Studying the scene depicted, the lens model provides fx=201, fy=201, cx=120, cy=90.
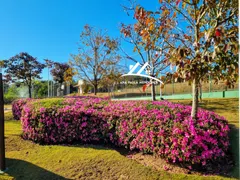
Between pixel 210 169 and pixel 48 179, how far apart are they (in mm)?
2690

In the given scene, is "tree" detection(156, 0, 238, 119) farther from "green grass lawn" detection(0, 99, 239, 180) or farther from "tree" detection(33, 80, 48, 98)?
"tree" detection(33, 80, 48, 98)

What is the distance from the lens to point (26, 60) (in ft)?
57.0

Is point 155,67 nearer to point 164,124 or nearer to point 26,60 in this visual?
point 164,124

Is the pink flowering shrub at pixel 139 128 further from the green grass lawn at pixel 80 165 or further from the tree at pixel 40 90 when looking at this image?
the tree at pixel 40 90

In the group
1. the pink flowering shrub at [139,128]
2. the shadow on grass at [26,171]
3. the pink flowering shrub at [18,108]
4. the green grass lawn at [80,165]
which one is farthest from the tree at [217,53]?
the pink flowering shrub at [18,108]

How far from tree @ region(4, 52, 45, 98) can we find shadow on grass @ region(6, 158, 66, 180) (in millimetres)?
14244

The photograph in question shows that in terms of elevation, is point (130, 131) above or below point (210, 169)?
above

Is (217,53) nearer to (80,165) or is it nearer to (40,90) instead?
(80,165)

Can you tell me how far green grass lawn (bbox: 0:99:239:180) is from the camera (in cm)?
326

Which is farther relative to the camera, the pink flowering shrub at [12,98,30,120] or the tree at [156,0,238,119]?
the pink flowering shrub at [12,98,30,120]

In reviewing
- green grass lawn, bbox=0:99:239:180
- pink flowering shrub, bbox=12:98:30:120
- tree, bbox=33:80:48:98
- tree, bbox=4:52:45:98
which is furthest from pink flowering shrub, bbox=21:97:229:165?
tree, bbox=33:80:48:98

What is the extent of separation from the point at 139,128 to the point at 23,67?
1603 cm

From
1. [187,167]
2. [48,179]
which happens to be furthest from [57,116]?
[187,167]

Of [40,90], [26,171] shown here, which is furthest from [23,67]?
[26,171]
